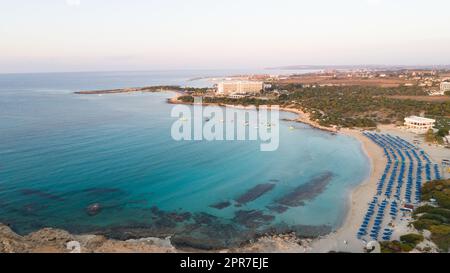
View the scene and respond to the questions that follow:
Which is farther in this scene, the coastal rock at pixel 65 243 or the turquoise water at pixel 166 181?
the turquoise water at pixel 166 181

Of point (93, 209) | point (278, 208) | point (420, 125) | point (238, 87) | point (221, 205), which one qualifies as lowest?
point (278, 208)

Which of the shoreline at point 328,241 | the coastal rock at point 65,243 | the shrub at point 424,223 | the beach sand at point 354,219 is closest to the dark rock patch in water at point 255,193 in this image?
the shoreline at point 328,241

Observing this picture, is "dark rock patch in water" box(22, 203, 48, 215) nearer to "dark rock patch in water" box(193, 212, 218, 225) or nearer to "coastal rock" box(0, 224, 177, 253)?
"coastal rock" box(0, 224, 177, 253)

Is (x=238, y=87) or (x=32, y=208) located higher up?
(x=238, y=87)

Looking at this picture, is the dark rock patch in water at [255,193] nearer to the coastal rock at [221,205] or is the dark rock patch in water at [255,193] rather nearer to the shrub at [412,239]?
the coastal rock at [221,205]

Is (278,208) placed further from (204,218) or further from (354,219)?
(204,218)

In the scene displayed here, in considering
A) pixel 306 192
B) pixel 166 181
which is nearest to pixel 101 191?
pixel 166 181
